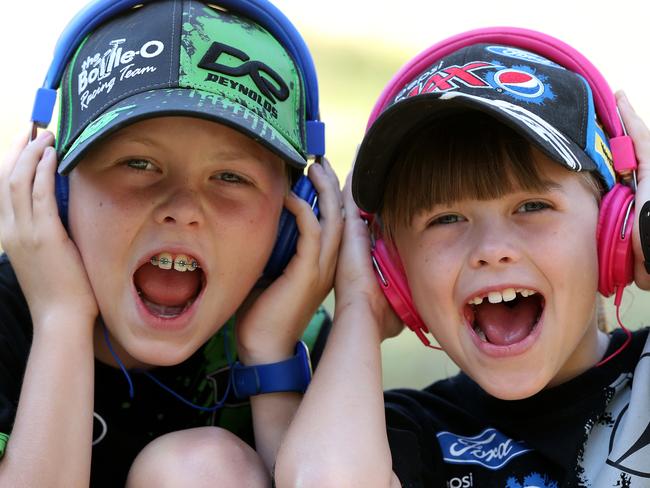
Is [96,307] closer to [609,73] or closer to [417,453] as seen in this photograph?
[417,453]

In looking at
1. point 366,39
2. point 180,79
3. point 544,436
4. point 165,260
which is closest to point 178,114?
point 180,79

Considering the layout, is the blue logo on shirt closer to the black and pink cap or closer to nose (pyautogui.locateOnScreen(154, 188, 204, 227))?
the black and pink cap

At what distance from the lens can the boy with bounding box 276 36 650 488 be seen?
79.1 inches

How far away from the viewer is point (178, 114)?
77.3 inches

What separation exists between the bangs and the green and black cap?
0.23m

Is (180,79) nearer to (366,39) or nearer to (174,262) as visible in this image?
(174,262)

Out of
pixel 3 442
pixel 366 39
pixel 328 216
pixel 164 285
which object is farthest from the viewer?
pixel 366 39

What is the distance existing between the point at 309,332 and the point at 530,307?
24.6 inches

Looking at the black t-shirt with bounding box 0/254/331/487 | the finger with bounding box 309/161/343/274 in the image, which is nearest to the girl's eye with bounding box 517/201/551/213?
the finger with bounding box 309/161/343/274

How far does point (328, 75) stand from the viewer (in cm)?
558

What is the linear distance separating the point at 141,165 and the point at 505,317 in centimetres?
85

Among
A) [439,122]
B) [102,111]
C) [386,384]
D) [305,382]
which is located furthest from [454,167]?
[386,384]

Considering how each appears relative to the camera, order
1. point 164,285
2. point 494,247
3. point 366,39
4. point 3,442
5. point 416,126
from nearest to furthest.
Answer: point 3,442 < point 494,247 < point 416,126 < point 164,285 < point 366,39

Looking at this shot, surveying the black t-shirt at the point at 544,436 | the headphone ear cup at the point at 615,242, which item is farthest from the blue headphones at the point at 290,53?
the headphone ear cup at the point at 615,242
